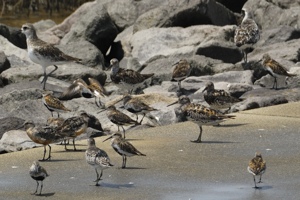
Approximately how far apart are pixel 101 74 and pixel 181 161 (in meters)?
10.5

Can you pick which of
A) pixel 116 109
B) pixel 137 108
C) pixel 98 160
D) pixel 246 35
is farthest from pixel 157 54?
pixel 98 160

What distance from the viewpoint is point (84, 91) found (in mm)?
21219

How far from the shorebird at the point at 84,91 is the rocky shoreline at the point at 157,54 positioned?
264 millimetres

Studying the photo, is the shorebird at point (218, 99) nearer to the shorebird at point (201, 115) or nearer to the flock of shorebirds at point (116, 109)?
the flock of shorebirds at point (116, 109)

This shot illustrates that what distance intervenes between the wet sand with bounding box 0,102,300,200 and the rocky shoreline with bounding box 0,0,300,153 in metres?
1.25

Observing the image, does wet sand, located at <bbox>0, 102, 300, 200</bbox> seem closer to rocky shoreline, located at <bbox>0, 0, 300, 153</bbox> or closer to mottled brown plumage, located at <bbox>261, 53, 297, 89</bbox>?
rocky shoreline, located at <bbox>0, 0, 300, 153</bbox>

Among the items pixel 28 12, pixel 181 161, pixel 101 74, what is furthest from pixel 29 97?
pixel 28 12

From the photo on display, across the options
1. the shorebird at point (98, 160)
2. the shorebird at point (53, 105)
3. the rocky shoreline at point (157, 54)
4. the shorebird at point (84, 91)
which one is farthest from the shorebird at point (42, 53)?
the shorebird at point (98, 160)

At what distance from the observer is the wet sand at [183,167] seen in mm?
12539

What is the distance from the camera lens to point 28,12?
43.1 m

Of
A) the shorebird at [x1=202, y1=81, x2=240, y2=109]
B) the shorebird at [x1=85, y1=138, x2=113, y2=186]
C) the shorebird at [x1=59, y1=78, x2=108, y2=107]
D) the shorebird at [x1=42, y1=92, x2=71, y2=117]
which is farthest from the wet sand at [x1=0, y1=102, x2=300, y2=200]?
the shorebird at [x1=59, y1=78, x2=108, y2=107]

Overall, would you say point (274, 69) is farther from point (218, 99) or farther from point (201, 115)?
point (201, 115)

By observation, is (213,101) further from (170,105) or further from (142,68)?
(142,68)

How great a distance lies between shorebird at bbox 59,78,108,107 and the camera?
67.8 ft
